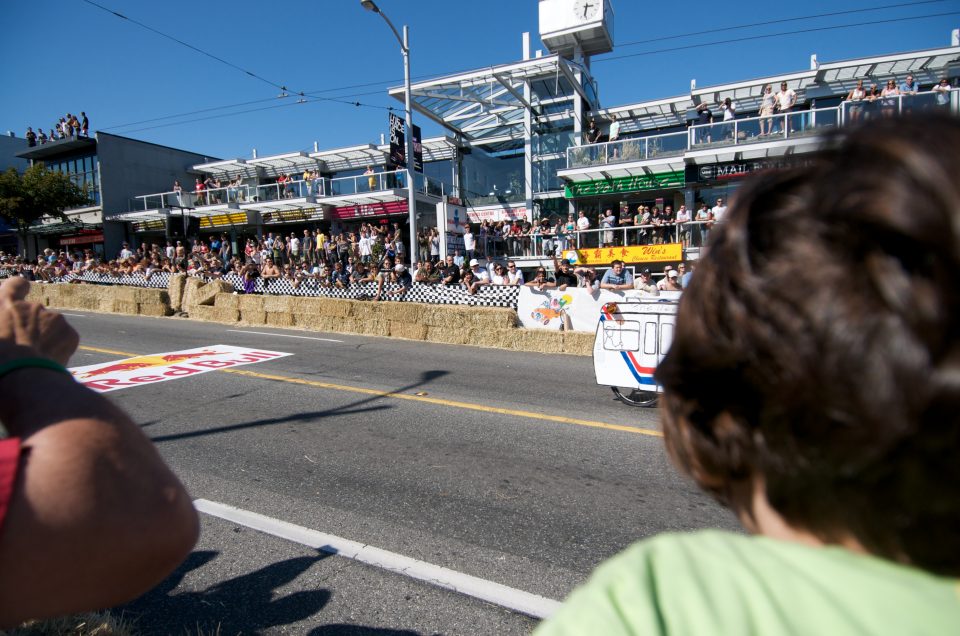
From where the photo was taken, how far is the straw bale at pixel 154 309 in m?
17.8

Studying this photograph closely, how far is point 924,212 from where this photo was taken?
491 mm

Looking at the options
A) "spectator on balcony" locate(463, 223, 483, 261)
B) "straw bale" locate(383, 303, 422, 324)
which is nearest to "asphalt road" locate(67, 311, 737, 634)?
"straw bale" locate(383, 303, 422, 324)

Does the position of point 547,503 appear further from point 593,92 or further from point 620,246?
point 593,92

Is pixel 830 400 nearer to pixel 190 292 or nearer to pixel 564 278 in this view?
pixel 564 278

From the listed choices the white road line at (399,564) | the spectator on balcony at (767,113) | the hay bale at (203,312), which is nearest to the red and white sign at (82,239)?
the hay bale at (203,312)

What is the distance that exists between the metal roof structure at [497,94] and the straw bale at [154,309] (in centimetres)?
1187

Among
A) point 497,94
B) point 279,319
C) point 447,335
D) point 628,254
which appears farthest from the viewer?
point 497,94

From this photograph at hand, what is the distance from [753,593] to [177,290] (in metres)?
20.4

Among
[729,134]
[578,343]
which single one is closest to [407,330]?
[578,343]

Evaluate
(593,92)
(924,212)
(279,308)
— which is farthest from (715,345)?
(593,92)

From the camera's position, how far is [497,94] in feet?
76.2

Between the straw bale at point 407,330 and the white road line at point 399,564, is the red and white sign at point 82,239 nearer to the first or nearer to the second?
the straw bale at point 407,330

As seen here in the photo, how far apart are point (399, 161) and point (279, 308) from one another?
7581mm

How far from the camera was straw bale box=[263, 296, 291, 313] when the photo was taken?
594 inches
